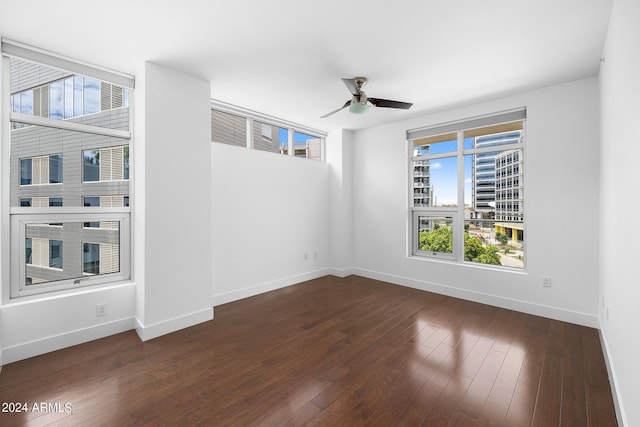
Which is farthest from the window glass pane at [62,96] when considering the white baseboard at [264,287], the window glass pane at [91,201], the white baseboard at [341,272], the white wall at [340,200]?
the white baseboard at [341,272]

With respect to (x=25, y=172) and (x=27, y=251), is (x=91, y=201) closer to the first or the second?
(x=25, y=172)

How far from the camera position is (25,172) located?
261cm

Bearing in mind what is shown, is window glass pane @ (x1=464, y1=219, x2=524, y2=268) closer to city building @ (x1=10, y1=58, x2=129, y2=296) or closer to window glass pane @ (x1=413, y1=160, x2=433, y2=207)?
window glass pane @ (x1=413, y1=160, x2=433, y2=207)

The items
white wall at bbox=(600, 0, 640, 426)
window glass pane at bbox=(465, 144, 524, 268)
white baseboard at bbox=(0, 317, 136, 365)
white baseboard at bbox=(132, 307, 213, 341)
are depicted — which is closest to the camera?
white wall at bbox=(600, 0, 640, 426)

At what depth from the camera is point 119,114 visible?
10.3 feet

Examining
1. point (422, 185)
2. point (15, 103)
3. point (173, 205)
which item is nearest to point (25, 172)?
point (15, 103)

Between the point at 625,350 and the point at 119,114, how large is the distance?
15.7 feet

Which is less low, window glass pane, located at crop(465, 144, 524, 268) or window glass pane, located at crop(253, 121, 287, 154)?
window glass pane, located at crop(253, 121, 287, 154)

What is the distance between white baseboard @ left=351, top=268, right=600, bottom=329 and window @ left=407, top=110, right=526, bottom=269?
48cm

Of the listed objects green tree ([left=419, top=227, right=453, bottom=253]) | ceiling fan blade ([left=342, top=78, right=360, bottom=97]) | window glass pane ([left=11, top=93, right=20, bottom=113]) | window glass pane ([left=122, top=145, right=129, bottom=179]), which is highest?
ceiling fan blade ([left=342, top=78, right=360, bottom=97])

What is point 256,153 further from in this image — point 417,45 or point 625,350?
point 625,350

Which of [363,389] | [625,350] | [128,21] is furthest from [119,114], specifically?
[625,350]

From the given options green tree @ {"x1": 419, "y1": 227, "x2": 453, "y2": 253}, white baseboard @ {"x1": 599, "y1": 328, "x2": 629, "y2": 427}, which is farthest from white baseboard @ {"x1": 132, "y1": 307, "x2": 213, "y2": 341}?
white baseboard @ {"x1": 599, "y1": 328, "x2": 629, "y2": 427}

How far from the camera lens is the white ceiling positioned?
2.08m
